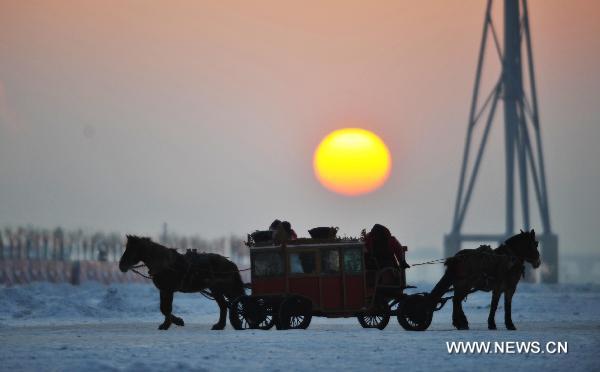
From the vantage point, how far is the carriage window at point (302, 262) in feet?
88.4

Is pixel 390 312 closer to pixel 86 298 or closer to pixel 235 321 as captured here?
pixel 235 321

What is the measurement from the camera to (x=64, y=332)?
25.9 m

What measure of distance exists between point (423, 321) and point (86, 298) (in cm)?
2388

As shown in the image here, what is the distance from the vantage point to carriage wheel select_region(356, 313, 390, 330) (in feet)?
90.8

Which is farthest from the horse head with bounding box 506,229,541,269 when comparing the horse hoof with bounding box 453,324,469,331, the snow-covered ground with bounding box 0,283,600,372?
the horse hoof with bounding box 453,324,469,331

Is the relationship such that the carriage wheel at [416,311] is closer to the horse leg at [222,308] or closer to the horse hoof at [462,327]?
the horse hoof at [462,327]

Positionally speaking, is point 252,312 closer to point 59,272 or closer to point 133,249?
point 133,249

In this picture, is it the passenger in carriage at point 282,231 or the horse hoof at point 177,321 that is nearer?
the passenger in carriage at point 282,231

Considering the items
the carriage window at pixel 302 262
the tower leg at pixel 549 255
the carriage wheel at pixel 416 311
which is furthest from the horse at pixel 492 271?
the tower leg at pixel 549 255

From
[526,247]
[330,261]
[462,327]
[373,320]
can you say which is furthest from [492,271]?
[330,261]

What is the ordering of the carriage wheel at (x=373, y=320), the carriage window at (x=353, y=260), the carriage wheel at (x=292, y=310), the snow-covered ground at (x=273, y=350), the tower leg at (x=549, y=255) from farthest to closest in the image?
the tower leg at (x=549, y=255)
the carriage wheel at (x=373, y=320)
the carriage window at (x=353, y=260)
the carriage wheel at (x=292, y=310)
the snow-covered ground at (x=273, y=350)

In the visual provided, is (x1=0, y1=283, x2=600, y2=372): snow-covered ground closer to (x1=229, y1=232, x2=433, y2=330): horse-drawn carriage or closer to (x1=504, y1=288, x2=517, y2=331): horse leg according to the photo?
(x1=504, y1=288, x2=517, y2=331): horse leg

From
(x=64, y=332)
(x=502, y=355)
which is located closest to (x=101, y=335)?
(x=64, y=332)

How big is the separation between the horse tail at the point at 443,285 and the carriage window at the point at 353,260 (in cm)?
173
